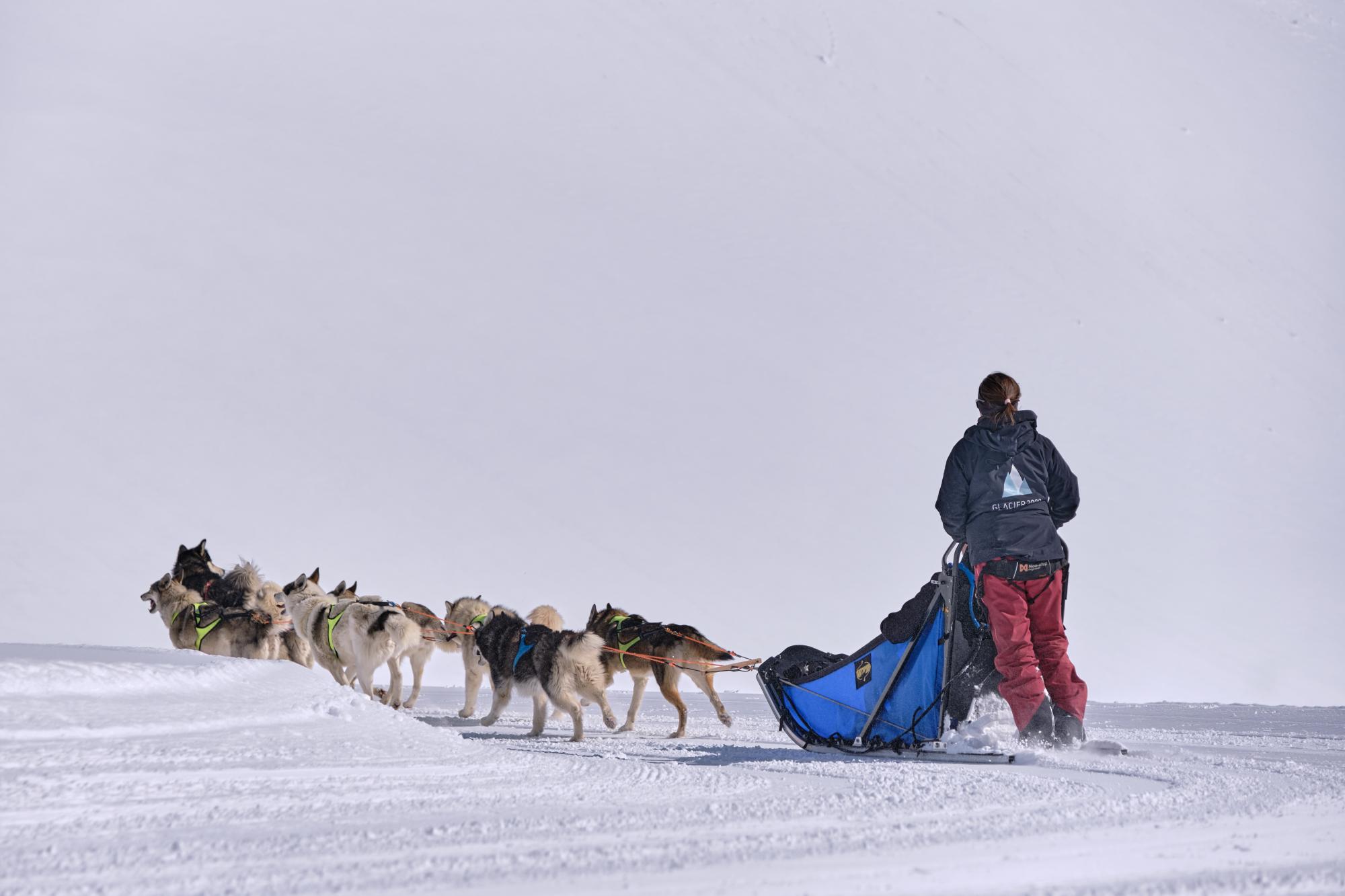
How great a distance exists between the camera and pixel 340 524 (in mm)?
14016

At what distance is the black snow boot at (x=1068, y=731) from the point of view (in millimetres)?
3760

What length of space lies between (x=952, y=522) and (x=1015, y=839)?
5.80 ft

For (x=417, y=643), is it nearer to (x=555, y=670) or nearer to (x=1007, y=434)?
(x=555, y=670)

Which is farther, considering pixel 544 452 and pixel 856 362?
pixel 856 362

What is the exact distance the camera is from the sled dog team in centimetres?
603

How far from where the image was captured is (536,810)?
261cm

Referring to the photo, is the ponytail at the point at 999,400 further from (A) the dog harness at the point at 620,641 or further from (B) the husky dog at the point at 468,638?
(B) the husky dog at the point at 468,638

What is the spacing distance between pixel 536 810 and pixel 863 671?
1.85 meters

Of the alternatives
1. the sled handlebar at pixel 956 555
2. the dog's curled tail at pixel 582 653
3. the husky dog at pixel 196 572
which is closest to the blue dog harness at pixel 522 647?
the dog's curled tail at pixel 582 653

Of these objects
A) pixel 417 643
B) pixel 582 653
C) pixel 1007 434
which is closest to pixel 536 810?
pixel 1007 434

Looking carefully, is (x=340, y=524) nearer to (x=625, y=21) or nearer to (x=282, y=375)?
(x=282, y=375)

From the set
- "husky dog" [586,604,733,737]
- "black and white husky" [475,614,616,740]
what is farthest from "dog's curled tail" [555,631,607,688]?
"husky dog" [586,604,733,737]

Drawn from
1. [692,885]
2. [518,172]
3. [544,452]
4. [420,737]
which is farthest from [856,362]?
[692,885]

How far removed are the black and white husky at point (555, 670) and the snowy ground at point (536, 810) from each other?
6.02 feet
